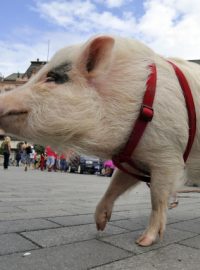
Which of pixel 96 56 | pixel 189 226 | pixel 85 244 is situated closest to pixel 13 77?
pixel 189 226

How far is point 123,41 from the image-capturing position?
10.4ft

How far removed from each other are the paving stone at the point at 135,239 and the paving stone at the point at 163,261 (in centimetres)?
11

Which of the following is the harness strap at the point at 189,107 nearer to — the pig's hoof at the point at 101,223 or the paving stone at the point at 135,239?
the paving stone at the point at 135,239

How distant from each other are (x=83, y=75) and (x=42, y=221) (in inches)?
64.3

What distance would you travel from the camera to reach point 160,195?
10.4 ft

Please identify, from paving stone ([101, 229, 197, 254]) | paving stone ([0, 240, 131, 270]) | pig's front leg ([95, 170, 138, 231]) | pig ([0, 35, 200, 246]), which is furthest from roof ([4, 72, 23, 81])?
paving stone ([0, 240, 131, 270])

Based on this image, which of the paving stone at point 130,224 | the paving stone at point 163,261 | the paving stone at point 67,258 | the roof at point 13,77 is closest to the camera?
the paving stone at point 67,258

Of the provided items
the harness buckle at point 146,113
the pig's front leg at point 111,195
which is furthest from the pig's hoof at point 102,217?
the harness buckle at point 146,113

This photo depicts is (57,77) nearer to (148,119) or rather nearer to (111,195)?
(148,119)

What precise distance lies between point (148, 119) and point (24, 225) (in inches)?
59.3

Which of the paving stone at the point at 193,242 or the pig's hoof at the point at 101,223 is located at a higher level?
the pig's hoof at the point at 101,223

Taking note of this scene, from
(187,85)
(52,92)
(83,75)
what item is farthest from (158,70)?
(52,92)

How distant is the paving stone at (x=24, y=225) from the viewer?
340 centimetres

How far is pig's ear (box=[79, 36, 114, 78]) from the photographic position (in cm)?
288
